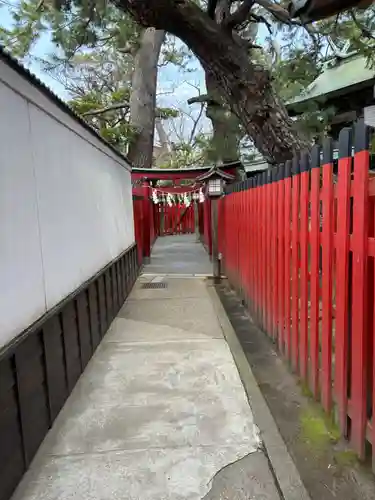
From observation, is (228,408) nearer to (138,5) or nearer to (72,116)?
(72,116)

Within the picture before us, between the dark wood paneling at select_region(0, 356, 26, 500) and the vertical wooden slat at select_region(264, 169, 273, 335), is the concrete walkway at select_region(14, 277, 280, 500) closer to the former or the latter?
the dark wood paneling at select_region(0, 356, 26, 500)

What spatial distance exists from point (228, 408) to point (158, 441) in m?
0.68

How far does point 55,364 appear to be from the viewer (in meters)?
3.30

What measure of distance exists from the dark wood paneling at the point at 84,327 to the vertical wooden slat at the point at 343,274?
244 cm

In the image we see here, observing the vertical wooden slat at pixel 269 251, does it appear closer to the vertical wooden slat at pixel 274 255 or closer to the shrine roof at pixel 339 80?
the vertical wooden slat at pixel 274 255

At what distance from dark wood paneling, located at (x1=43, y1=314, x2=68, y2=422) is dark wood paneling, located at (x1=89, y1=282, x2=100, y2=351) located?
1120mm

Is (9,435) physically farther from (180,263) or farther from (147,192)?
(147,192)

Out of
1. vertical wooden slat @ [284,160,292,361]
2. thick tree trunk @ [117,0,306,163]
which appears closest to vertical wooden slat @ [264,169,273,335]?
vertical wooden slat @ [284,160,292,361]

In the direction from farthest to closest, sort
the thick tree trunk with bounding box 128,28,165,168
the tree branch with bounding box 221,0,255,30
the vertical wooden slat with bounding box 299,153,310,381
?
the thick tree trunk with bounding box 128,28,165,168 → the tree branch with bounding box 221,0,255,30 → the vertical wooden slat with bounding box 299,153,310,381

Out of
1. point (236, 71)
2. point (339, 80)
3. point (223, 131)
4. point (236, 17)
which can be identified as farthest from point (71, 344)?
point (223, 131)

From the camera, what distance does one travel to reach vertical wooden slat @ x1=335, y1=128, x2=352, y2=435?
2.64 m

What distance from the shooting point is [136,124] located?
17.7m

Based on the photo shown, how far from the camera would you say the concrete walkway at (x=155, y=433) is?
8.04 ft

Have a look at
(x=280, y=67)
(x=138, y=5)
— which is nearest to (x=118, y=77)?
(x=280, y=67)
